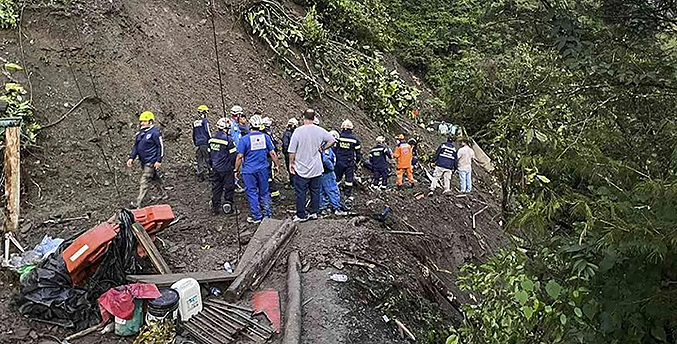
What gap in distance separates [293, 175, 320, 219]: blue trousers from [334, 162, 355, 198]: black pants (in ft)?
6.50

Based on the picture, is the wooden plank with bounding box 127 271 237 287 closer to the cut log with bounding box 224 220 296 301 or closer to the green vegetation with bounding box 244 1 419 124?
the cut log with bounding box 224 220 296 301

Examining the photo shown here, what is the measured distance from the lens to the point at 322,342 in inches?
251

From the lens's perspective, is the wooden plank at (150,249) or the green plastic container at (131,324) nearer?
the green plastic container at (131,324)

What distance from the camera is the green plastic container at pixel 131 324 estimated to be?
6555 mm

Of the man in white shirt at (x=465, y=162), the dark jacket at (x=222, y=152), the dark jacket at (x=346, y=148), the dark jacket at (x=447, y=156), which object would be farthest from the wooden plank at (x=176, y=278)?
the man in white shirt at (x=465, y=162)

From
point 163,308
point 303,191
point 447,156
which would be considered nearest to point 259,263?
point 163,308

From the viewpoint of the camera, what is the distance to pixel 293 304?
682 cm

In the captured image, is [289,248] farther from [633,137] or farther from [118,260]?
[633,137]

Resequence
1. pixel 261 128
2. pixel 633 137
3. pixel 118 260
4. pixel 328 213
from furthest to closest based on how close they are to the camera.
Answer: pixel 328 213 < pixel 261 128 < pixel 118 260 < pixel 633 137

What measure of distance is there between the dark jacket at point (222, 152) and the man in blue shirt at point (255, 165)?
246 millimetres

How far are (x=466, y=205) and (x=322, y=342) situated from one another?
27.9ft

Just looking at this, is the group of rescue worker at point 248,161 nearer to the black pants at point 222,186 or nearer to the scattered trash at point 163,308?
the black pants at point 222,186

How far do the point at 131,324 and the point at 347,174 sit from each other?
605 centimetres

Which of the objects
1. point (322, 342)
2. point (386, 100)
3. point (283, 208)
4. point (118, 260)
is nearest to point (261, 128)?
point (283, 208)
